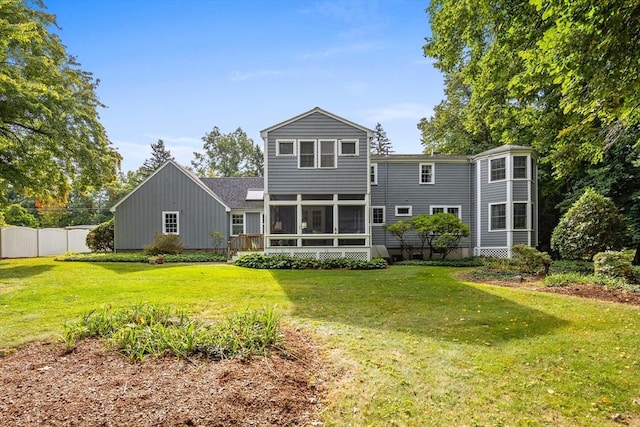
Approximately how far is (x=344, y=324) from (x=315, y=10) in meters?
9.07

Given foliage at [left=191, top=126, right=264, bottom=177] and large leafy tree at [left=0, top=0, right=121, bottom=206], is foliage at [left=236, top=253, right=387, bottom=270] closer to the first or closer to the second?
large leafy tree at [left=0, top=0, right=121, bottom=206]

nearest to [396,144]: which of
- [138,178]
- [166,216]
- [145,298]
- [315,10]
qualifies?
[138,178]

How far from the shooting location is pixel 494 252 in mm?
17812

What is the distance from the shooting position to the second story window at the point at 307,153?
51.4ft

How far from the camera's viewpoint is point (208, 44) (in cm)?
1118

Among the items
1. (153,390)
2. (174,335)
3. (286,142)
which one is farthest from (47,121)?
(153,390)

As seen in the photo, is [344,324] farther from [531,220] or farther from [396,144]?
[396,144]

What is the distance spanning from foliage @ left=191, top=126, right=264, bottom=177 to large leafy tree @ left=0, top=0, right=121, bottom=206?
30.6m

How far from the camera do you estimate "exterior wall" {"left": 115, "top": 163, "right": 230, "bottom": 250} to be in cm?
1977

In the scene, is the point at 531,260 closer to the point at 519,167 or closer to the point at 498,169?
the point at 519,167

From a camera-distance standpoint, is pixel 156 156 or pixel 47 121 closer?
pixel 47 121

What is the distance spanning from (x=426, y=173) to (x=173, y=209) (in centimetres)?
1462

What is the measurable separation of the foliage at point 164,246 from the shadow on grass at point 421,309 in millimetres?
9996

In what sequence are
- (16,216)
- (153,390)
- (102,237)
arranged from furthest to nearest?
(16,216), (102,237), (153,390)
